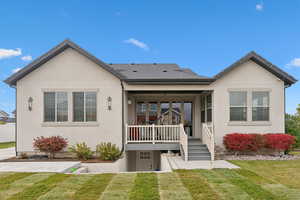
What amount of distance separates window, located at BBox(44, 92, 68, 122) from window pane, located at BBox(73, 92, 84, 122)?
0.40 metres

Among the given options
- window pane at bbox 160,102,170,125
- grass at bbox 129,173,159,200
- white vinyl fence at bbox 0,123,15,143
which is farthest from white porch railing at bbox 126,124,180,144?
white vinyl fence at bbox 0,123,15,143

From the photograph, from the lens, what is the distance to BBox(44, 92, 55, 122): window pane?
30.8 ft

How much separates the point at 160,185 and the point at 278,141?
6.87m

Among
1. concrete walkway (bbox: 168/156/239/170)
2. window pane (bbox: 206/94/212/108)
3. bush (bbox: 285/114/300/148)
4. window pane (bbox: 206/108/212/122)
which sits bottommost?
concrete walkway (bbox: 168/156/239/170)

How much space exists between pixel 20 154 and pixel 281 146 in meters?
12.2

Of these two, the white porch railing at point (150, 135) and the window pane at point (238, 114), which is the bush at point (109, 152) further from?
the window pane at point (238, 114)

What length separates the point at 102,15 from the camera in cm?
1888

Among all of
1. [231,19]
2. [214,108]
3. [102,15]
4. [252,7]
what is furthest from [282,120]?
[102,15]

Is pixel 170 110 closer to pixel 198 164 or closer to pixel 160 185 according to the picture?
pixel 198 164

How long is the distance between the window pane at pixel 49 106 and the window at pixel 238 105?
28.4 ft

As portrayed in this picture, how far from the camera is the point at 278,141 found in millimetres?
8984

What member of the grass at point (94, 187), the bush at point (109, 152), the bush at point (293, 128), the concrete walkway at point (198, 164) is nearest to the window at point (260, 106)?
the bush at point (293, 128)

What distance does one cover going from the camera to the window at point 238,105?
381 inches

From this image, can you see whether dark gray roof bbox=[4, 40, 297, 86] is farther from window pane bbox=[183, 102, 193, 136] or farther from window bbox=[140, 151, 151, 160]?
window bbox=[140, 151, 151, 160]
